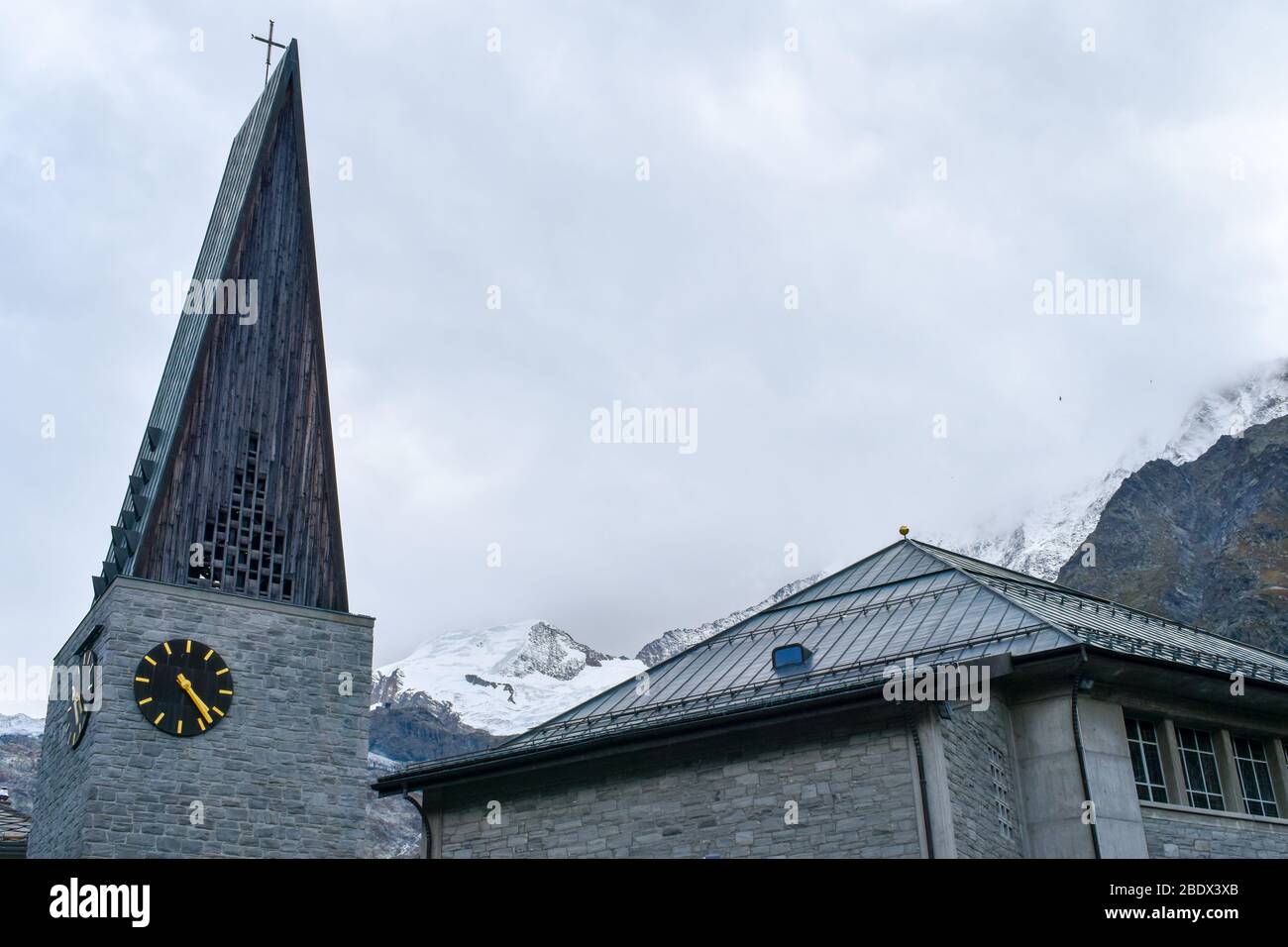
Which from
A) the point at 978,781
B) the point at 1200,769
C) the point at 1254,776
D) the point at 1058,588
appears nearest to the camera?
the point at 978,781

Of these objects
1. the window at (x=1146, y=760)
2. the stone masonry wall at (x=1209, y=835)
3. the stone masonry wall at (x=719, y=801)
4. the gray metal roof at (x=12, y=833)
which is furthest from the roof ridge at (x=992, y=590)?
the gray metal roof at (x=12, y=833)

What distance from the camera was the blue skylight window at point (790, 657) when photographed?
91.6ft

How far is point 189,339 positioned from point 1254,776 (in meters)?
24.6

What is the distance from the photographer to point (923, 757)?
23.0 meters

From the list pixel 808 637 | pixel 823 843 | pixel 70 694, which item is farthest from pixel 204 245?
pixel 823 843

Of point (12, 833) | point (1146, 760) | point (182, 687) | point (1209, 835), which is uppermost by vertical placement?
point (182, 687)

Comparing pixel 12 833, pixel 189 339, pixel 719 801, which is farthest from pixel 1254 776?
pixel 12 833

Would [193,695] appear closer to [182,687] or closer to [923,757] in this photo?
[182,687]

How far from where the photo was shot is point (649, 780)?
2600 centimetres
